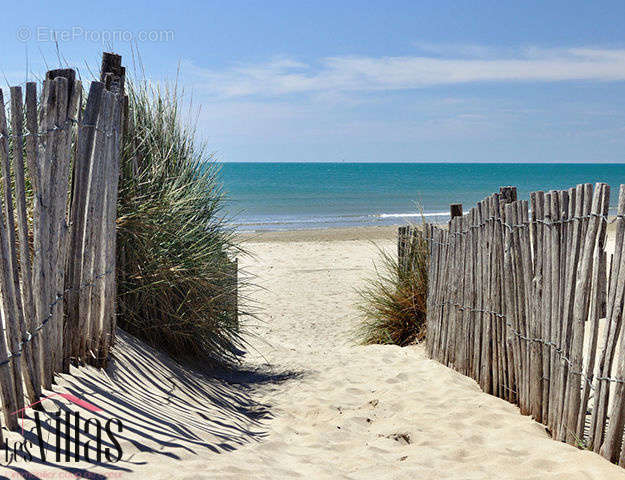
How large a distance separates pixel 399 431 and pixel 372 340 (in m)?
2.80

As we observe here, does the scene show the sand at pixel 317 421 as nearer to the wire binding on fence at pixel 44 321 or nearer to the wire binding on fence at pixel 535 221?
the wire binding on fence at pixel 44 321

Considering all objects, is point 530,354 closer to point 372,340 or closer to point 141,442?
point 141,442

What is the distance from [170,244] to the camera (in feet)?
15.7

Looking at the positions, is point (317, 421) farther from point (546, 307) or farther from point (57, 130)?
point (57, 130)

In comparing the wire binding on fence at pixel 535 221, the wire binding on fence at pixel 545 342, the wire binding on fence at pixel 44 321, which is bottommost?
the wire binding on fence at pixel 545 342

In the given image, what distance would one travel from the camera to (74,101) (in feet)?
10.6

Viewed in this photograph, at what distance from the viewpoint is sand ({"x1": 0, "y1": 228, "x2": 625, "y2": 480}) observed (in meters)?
2.98

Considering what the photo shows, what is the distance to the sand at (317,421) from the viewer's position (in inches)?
117

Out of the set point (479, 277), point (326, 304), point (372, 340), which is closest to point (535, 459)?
point (479, 277)

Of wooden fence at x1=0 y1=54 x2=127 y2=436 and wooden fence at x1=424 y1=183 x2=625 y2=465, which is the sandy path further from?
wooden fence at x1=0 y1=54 x2=127 y2=436

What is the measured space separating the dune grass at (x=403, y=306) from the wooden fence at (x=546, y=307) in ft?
3.35

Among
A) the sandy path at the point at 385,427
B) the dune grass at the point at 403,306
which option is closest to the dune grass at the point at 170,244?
the sandy path at the point at 385,427

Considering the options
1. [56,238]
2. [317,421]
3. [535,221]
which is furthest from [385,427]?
[56,238]

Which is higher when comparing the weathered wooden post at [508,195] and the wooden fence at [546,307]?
the weathered wooden post at [508,195]
